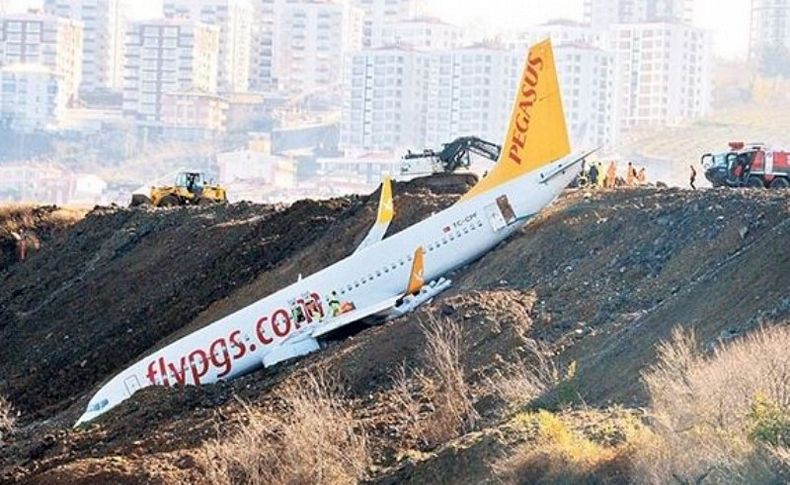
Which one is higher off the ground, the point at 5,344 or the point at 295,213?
the point at 295,213

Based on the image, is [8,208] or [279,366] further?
[8,208]

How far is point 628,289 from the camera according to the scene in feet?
152

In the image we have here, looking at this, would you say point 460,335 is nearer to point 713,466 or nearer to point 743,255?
point 743,255

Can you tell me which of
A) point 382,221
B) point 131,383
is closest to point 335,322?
point 382,221

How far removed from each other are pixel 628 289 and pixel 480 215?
391 inches

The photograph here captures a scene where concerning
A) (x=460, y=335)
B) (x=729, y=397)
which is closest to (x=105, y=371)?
(x=460, y=335)

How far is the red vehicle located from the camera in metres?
69.0

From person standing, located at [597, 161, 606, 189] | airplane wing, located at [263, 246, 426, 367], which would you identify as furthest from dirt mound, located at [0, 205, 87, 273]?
airplane wing, located at [263, 246, 426, 367]

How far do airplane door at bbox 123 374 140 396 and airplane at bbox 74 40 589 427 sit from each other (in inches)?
1.0

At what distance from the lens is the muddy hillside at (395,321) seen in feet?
122

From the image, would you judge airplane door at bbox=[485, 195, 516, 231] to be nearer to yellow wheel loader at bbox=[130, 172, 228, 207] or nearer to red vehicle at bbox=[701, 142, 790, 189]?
red vehicle at bbox=[701, 142, 790, 189]

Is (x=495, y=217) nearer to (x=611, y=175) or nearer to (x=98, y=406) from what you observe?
(x=98, y=406)

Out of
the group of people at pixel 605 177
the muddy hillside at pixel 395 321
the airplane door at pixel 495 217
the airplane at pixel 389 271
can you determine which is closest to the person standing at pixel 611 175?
the group of people at pixel 605 177

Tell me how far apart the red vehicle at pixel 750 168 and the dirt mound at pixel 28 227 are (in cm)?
3112
